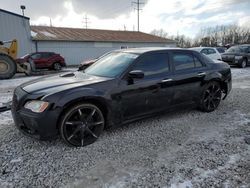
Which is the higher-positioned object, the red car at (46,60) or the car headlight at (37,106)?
the red car at (46,60)

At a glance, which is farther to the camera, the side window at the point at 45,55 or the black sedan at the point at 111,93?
the side window at the point at 45,55

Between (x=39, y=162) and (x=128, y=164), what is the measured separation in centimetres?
126

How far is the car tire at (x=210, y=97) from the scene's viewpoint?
17.1 ft

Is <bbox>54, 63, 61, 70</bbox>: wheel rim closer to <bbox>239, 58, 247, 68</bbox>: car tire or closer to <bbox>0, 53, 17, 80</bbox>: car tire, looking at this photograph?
<bbox>0, 53, 17, 80</bbox>: car tire

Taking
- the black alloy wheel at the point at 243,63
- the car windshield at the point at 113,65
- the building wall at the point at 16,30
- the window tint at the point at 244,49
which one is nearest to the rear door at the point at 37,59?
the building wall at the point at 16,30

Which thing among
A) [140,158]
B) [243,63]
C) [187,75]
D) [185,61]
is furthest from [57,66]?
[140,158]

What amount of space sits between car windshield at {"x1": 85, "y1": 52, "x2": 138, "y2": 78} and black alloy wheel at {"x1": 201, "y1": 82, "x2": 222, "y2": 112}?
6.78 feet

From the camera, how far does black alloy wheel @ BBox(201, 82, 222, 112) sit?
5245 mm

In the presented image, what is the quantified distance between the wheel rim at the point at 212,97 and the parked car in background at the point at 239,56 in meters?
11.6

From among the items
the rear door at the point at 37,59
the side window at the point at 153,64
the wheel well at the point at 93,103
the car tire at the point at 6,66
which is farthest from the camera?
the rear door at the point at 37,59

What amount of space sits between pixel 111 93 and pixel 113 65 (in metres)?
0.82

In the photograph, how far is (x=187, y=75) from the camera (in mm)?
4734

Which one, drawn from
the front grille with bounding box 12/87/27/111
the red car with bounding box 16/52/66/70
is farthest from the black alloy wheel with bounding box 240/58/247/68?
the front grille with bounding box 12/87/27/111

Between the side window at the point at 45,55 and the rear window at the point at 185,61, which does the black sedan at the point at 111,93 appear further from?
the side window at the point at 45,55
